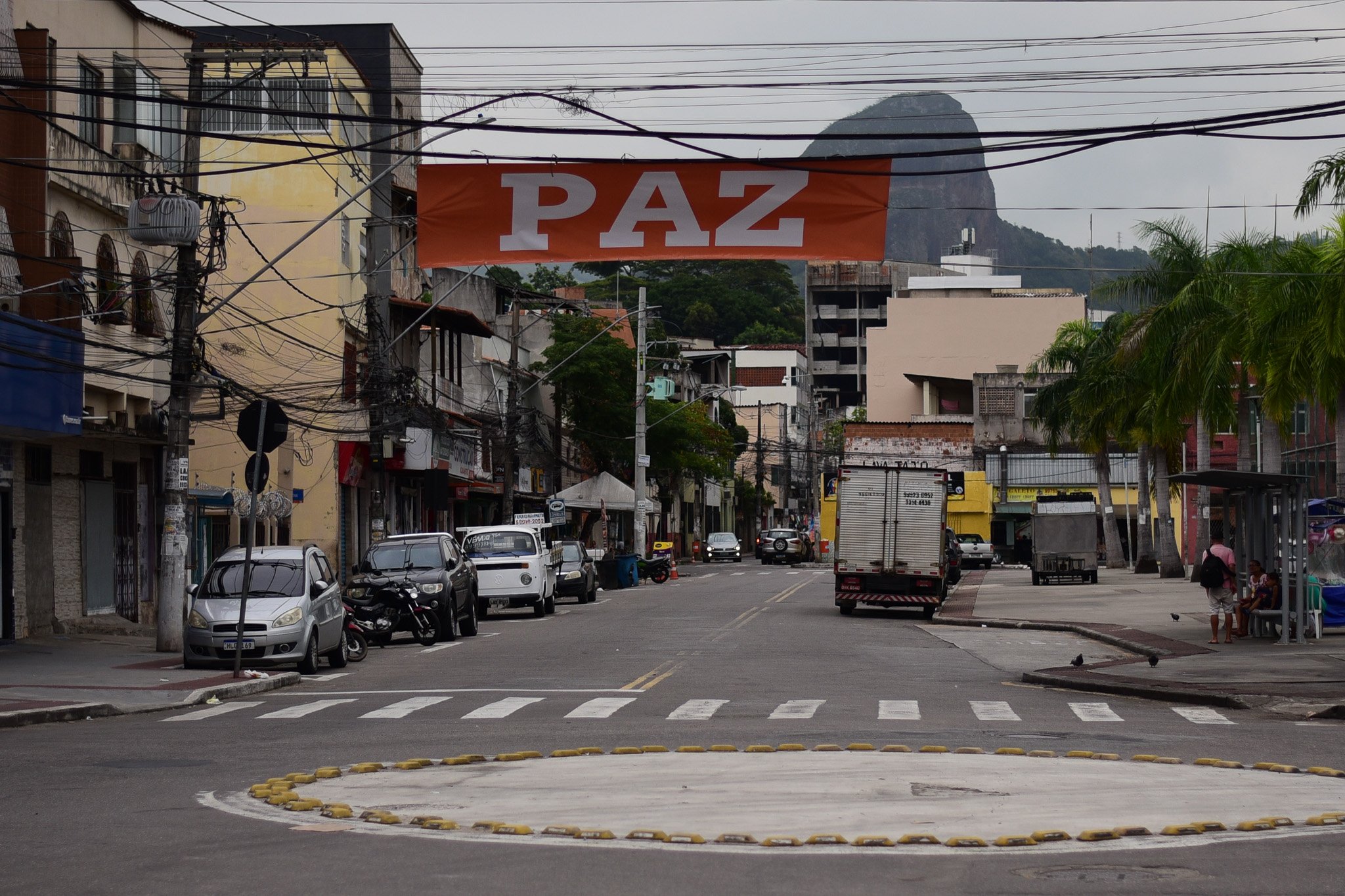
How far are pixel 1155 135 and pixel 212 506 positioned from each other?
25691 mm

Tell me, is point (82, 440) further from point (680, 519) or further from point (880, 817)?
point (680, 519)

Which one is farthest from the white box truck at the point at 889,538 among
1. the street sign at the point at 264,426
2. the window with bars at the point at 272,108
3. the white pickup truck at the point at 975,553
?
the white pickup truck at the point at 975,553

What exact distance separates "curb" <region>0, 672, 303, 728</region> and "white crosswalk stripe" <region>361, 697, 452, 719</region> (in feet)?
7.76

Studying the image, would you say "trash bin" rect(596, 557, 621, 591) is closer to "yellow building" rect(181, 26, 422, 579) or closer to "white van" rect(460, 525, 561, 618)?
"yellow building" rect(181, 26, 422, 579)

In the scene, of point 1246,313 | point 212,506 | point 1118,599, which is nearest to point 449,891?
point 1246,313

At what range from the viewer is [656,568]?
2357 inches

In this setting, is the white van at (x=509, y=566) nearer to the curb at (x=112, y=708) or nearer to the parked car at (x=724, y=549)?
the curb at (x=112, y=708)

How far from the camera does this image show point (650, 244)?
17.3 meters

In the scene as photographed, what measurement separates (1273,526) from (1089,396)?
31.4m

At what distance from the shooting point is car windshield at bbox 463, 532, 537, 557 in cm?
3722

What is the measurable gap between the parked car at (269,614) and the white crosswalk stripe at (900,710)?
8519 mm

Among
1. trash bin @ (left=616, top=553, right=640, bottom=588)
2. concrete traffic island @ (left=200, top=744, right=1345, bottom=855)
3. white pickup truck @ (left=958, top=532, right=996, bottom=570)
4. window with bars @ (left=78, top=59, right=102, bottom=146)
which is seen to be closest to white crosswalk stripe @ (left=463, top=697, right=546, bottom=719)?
concrete traffic island @ (left=200, top=744, right=1345, bottom=855)

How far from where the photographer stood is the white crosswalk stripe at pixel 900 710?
54.5ft

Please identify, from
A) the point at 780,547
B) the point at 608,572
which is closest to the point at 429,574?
the point at 608,572
